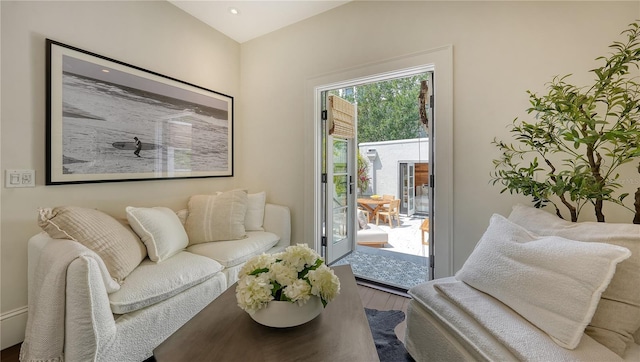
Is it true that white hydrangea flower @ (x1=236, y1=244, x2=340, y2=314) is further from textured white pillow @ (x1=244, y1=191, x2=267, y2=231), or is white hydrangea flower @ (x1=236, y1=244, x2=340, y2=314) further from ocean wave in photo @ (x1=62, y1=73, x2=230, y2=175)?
ocean wave in photo @ (x1=62, y1=73, x2=230, y2=175)

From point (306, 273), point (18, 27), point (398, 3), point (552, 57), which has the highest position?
point (398, 3)

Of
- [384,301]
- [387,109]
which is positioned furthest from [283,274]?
[387,109]

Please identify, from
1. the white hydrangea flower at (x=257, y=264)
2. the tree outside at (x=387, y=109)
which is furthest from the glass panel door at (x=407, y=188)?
the white hydrangea flower at (x=257, y=264)

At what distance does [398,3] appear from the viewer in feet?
7.09

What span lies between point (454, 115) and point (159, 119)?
2.56 meters

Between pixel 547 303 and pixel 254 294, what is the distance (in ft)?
3.80

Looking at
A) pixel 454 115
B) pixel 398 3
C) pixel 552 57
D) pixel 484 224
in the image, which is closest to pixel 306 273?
pixel 484 224

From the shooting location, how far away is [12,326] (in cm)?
161

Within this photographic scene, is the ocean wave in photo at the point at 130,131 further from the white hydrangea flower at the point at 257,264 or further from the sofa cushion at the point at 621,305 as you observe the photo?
the sofa cushion at the point at 621,305

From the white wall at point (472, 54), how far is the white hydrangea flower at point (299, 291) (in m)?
1.45

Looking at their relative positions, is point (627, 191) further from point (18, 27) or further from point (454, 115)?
point (18, 27)

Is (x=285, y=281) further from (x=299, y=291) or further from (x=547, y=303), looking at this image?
(x=547, y=303)

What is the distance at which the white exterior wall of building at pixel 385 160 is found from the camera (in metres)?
3.28

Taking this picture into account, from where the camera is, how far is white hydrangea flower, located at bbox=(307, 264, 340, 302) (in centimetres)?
103
